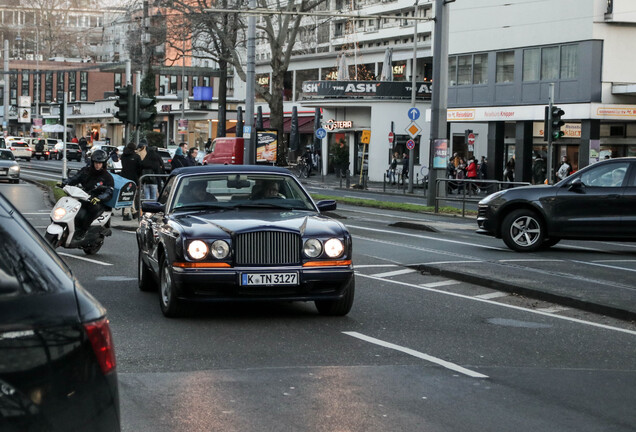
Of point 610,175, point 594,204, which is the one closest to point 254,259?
point 594,204

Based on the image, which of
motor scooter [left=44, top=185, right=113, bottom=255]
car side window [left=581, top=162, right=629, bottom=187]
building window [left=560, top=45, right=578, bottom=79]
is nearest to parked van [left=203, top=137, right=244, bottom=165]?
building window [left=560, top=45, right=578, bottom=79]

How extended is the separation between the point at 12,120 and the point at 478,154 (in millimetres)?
90876

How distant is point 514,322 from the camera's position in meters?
10.6

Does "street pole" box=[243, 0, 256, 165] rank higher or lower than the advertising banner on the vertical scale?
higher

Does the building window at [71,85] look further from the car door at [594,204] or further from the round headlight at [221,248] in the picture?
the round headlight at [221,248]

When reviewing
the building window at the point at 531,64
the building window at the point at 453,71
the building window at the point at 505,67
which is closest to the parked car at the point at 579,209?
the building window at the point at 531,64

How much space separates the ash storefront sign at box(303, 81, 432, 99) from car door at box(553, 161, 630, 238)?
43.2m

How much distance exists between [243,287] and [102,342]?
6041mm

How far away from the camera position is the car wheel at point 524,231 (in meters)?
19.2

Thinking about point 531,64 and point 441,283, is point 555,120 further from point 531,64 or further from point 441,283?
point 531,64

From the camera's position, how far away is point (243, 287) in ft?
31.4

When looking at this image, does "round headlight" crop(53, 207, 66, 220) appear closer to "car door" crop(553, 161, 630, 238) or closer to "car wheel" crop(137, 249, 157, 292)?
"car wheel" crop(137, 249, 157, 292)

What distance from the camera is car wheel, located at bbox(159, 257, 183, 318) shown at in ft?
32.4

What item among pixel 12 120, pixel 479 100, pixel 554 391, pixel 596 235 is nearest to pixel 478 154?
pixel 479 100
